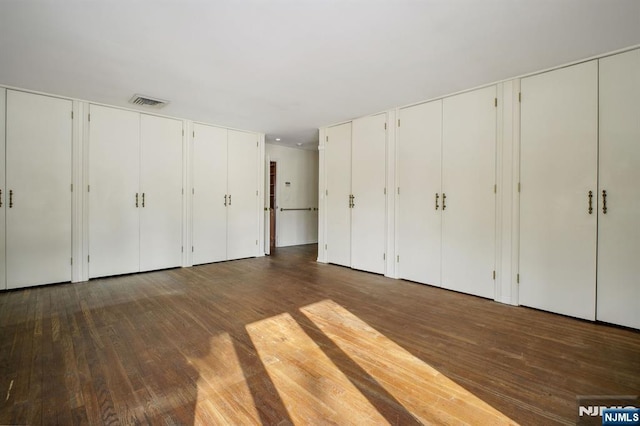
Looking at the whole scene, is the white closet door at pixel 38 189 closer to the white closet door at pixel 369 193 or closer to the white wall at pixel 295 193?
the white wall at pixel 295 193

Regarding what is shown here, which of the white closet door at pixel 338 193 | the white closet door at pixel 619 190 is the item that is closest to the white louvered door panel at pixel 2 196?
the white closet door at pixel 338 193

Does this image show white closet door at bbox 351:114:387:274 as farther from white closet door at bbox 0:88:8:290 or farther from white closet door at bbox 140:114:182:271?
white closet door at bbox 0:88:8:290

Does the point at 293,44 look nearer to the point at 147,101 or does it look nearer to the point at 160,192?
the point at 147,101

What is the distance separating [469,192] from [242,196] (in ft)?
13.6

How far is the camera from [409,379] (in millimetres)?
1946

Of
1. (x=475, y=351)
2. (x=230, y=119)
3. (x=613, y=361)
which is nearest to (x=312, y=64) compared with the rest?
(x=230, y=119)

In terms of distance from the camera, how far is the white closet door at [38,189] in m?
3.80

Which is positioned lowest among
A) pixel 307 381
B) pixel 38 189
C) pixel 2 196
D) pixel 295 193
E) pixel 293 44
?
pixel 307 381

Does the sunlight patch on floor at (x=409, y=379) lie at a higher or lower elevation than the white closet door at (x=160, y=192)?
lower

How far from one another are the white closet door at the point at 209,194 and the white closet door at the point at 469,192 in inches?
155

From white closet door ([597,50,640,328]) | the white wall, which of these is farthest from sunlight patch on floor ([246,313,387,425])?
the white wall

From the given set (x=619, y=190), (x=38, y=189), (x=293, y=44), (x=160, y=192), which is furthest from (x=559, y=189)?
(x=38, y=189)

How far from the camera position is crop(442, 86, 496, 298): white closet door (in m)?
3.62

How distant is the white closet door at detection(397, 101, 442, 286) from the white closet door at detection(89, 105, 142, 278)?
4114mm
